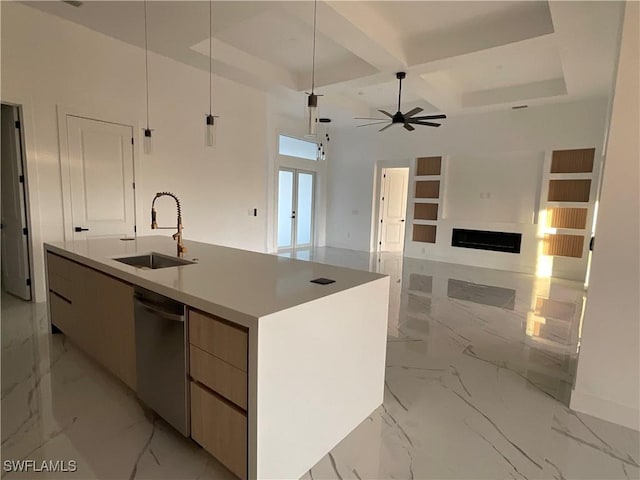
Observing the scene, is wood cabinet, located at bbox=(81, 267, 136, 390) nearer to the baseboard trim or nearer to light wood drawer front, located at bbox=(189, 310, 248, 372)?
light wood drawer front, located at bbox=(189, 310, 248, 372)

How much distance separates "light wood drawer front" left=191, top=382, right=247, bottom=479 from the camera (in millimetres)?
1459

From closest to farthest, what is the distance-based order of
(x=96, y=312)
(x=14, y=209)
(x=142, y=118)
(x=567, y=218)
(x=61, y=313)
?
1. (x=96, y=312)
2. (x=61, y=313)
3. (x=14, y=209)
4. (x=142, y=118)
5. (x=567, y=218)

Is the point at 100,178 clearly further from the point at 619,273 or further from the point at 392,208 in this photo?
the point at 392,208

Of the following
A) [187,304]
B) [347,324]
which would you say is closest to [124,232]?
[187,304]

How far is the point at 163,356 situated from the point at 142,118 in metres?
4.09

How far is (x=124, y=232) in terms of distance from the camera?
4742 millimetres

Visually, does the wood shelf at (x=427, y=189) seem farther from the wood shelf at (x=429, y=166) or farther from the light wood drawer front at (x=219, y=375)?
the light wood drawer front at (x=219, y=375)

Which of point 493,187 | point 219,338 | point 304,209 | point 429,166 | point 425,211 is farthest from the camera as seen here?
point 304,209

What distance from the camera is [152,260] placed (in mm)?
2721

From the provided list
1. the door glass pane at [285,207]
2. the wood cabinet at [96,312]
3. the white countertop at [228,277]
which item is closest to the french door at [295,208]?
→ the door glass pane at [285,207]

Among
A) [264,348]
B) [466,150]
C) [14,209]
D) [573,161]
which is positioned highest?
[466,150]

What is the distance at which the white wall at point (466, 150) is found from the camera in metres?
6.22

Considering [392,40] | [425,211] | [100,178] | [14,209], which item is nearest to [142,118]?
[100,178]

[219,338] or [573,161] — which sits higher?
[573,161]
